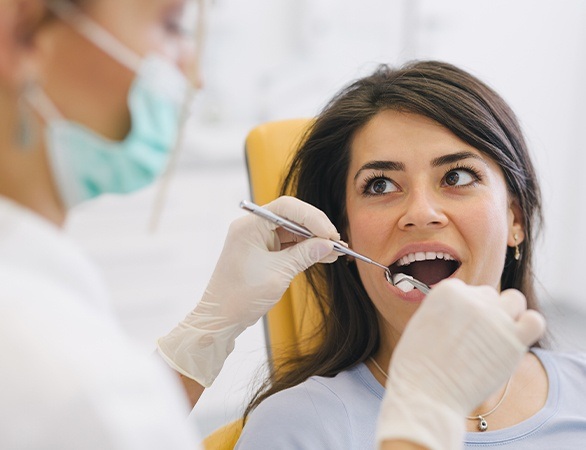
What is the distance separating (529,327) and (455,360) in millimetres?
102

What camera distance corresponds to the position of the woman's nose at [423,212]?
1.40 metres

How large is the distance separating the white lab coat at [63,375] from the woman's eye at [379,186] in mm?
817

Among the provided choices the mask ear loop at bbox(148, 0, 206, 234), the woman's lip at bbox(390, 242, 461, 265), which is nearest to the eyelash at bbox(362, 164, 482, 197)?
the woman's lip at bbox(390, 242, 461, 265)

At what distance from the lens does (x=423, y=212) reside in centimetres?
140

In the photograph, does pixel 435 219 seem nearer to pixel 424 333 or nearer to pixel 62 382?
pixel 424 333

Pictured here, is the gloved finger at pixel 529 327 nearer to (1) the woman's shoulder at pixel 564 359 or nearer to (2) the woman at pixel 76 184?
(2) the woman at pixel 76 184

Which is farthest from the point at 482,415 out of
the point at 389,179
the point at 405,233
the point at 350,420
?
the point at 389,179

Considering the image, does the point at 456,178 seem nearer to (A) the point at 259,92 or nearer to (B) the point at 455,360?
(B) the point at 455,360

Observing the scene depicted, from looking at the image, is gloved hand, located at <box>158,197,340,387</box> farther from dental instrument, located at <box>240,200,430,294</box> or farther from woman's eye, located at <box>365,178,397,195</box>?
woman's eye, located at <box>365,178,397,195</box>

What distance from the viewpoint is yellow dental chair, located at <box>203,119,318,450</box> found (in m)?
1.80

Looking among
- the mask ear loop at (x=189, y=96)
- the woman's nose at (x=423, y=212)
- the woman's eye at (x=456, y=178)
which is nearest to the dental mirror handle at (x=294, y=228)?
the woman's nose at (x=423, y=212)

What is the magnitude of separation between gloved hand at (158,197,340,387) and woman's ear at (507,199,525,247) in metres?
0.42

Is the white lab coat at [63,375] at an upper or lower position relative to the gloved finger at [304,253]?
upper

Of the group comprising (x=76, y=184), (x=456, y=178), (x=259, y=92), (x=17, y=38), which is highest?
(x=17, y=38)
